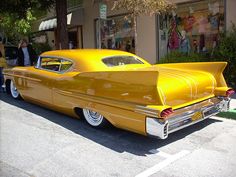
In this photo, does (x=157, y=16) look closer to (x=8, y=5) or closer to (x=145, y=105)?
(x=8, y=5)

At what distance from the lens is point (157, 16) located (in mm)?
11977

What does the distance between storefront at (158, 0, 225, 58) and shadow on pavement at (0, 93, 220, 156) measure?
4912 millimetres

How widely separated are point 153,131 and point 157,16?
27.1ft

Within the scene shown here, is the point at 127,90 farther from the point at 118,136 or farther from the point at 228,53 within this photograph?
the point at 228,53

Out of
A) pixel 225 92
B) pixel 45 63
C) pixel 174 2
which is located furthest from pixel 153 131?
pixel 174 2

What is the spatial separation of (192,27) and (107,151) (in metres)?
7.42

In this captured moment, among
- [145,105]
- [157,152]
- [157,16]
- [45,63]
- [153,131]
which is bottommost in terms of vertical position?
[157,152]

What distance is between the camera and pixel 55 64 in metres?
6.63

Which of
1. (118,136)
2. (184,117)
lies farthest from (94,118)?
(184,117)

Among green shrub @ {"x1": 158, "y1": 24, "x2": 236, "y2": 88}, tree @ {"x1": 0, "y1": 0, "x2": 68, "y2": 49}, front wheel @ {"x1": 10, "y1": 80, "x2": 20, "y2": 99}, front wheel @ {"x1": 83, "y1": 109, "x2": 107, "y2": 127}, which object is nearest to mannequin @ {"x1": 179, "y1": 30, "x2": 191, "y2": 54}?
green shrub @ {"x1": 158, "y1": 24, "x2": 236, "y2": 88}

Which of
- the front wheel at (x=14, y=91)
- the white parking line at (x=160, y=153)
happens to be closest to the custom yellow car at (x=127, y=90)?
the white parking line at (x=160, y=153)

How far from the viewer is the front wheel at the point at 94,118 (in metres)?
5.44

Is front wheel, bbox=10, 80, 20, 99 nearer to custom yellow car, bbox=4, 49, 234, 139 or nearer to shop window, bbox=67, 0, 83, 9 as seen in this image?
custom yellow car, bbox=4, 49, 234, 139

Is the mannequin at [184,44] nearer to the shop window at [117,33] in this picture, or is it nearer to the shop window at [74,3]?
the shop window at [117,33]
